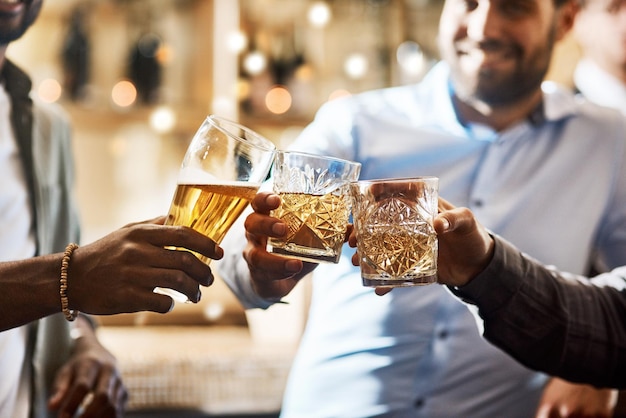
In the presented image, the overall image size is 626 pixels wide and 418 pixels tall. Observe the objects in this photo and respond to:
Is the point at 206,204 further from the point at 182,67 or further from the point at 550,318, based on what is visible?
the point at 182,67

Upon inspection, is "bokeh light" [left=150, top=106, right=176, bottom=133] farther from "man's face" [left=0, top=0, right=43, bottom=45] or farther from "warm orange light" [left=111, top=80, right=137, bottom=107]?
"man's face" [left=0, top=0, right=43, bottom=45]

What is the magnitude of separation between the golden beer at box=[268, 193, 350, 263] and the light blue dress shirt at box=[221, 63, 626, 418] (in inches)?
15.9

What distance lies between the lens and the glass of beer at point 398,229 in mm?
1146

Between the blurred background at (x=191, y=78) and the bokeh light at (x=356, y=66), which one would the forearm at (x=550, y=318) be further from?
the bokeh light at (x=356, y=66)

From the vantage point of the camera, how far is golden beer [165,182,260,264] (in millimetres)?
1126

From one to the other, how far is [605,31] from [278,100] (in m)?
1.49

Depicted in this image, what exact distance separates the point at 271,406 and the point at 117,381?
3.89 ft

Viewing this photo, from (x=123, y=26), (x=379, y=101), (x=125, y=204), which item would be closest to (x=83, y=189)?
(x=125, y=204)

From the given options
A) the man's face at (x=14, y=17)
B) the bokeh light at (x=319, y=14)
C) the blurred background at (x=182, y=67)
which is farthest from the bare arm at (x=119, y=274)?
the bokeh light at (x=319, y=14)

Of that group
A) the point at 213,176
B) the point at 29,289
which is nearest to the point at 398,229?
the point at 213,176

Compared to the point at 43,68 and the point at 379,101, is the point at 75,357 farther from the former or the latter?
the point at 43,68

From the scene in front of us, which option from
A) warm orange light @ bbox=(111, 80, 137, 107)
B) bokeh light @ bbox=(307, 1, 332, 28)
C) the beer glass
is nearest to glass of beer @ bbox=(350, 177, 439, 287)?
the beer glass

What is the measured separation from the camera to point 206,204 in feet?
3.71

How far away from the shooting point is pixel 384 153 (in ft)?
6.00
